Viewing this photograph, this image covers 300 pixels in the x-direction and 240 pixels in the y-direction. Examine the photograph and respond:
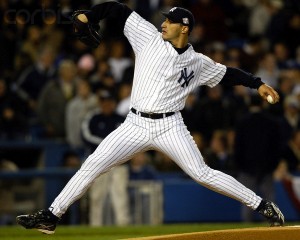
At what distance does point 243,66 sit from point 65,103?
311 centimetres

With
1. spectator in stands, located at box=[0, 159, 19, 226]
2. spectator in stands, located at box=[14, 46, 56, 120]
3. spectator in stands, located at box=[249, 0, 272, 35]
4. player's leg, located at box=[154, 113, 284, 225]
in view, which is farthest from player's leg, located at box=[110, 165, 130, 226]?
spectator in stands, located at box=[249, 0, 272, 35]

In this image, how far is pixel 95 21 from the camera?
854 centimetres

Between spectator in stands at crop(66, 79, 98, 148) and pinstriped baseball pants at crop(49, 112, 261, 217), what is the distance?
5.84 metres

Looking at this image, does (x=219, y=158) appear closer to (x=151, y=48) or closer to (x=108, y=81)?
(x=108, y=81)

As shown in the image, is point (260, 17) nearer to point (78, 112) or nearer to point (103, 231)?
point (78, 112)

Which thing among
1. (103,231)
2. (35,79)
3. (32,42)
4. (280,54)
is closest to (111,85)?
(35,79)

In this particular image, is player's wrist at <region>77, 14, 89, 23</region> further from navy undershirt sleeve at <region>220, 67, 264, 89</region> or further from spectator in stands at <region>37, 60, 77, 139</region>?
spectator in stands at <region>37, 60, 77, 139</region>

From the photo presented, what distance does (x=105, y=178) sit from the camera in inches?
528

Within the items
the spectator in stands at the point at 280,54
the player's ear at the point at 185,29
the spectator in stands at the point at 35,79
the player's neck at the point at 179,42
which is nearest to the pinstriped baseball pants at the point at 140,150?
the player's neck at the point at 179,42

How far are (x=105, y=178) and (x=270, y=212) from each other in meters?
4.91

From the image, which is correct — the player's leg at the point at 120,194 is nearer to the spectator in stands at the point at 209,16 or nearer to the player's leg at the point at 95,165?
the spectator in stands at the point at 209,16

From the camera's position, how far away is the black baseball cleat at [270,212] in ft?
28.7

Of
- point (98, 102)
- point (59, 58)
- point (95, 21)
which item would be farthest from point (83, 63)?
point (95, 21)

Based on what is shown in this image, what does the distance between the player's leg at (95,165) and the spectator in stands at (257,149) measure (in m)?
4.48
